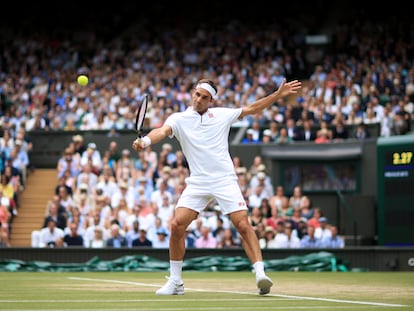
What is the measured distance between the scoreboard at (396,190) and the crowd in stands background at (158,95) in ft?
7.08

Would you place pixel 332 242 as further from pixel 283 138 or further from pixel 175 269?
pixel 175 269

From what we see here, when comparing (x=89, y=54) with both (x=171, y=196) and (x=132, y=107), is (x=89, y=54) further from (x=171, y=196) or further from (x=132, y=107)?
(x=171, y=196)

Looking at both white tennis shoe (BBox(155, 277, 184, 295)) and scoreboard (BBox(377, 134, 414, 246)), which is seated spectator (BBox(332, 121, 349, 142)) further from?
white tennis shoe (BBox(155, 277, 184, 295))

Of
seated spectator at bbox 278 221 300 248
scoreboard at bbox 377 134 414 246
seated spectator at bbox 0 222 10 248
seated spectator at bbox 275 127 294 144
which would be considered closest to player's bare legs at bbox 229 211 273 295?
seated spectator at bbox 278 221 300 248

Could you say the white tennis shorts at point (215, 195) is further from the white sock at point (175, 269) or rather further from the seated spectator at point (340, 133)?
the seated spectator at point (340, 133)

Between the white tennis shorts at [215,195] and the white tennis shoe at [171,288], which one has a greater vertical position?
the white tennis shorts at [215,195]

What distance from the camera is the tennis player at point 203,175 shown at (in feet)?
36.8

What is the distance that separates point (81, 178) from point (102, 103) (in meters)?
5.64

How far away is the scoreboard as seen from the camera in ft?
70.9

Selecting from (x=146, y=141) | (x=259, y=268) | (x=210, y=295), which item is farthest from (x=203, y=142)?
(x=210, y=295)

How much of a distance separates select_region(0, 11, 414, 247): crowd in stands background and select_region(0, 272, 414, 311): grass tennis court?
742 centimetres

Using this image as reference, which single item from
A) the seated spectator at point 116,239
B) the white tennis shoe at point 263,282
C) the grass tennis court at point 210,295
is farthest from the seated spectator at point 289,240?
the white tennis shoe at point 263,282

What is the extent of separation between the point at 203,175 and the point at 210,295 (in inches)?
47.3

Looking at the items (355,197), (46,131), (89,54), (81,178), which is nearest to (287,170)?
(355,197)
